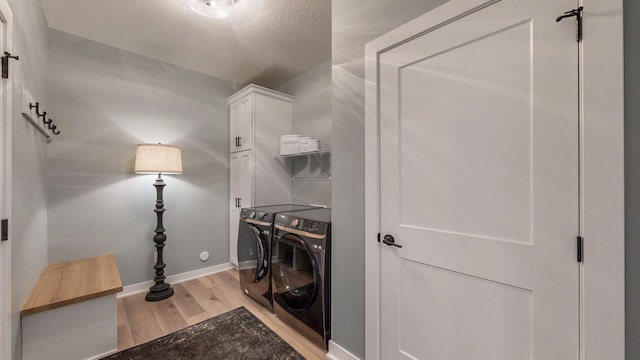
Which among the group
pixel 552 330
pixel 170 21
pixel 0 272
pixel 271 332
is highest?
pixel 170 21

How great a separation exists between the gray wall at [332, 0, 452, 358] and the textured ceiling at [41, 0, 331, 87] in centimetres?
68

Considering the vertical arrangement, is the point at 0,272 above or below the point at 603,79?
below

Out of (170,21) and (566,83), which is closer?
(566,83)

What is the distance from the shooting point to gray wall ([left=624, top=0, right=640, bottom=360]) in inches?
29.6

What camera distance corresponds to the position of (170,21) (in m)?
2.16

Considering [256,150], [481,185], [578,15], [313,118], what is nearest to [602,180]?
[481,185]

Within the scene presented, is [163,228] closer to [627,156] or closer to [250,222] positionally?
[250,222]

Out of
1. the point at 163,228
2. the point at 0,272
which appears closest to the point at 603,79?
the point at 0,272

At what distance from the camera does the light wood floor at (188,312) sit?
189 centimetres

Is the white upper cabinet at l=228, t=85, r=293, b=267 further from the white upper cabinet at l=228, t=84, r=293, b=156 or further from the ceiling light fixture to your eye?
the ceiling light fixture

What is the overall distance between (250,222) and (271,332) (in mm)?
960

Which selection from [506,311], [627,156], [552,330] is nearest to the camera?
[627,156]

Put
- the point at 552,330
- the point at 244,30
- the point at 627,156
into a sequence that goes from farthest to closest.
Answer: the point at 244,30 → the point at 552,330 → the point at 627,156

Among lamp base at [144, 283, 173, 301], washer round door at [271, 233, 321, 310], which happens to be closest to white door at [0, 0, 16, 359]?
lamp base at [144, 283, 173, 301]
